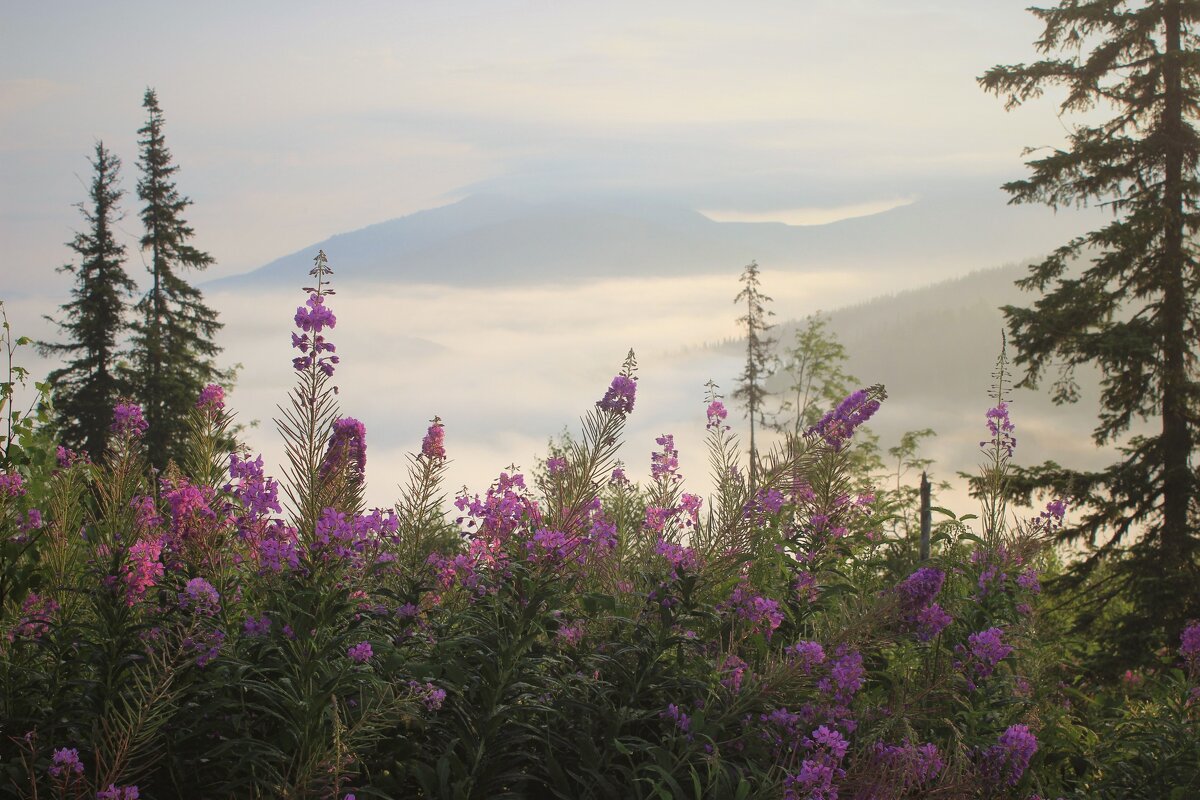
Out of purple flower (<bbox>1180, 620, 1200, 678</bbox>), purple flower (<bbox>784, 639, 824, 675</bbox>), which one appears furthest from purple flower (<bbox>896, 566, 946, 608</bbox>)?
purple flower (<bbox>1180, 620, 1200, 678</bbox>)

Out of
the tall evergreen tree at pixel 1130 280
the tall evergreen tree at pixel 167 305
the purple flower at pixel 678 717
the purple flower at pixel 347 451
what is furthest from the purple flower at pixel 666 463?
the tall evergreen tree at pixel 167 305

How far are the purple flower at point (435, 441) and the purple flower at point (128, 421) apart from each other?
4.33 feet

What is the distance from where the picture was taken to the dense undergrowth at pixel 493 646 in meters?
3.27

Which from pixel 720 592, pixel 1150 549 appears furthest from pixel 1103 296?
Result: pixel 720 592

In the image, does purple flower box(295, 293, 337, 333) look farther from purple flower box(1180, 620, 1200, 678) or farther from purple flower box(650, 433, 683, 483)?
purple flower box(1180, 620, 1200, 678)

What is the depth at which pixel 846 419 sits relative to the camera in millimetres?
4152

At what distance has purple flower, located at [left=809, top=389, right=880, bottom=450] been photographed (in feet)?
13.5

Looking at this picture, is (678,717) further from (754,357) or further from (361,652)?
(754,357)

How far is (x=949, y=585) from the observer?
18.5 ft

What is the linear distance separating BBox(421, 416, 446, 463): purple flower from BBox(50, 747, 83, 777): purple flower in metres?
1.91

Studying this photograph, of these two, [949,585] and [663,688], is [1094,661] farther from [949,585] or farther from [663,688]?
[663,688]

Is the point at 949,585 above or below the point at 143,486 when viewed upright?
below

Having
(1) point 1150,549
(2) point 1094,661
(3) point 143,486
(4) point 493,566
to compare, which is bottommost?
(2) point 1094,661

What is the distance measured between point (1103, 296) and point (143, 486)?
63.2 feet
